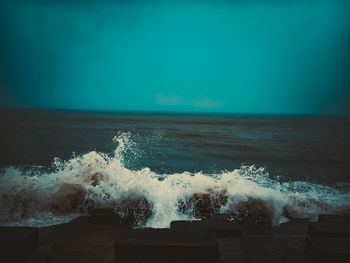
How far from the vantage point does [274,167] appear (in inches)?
452

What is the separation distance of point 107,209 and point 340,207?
419 centimetres

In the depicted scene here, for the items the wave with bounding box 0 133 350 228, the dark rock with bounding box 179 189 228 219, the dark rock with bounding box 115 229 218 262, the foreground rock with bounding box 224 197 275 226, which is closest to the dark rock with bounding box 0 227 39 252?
the dark rock with bounding box 115 229 218 262

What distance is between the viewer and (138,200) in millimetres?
4801

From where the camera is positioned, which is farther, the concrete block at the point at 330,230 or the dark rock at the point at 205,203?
the dark rock at the point at 205,203

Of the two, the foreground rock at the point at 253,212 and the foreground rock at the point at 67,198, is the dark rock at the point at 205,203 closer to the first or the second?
the foreground rock at the point at 253,212

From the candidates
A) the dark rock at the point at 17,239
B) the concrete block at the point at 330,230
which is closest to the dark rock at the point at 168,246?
the dark rock at the point at 17,239

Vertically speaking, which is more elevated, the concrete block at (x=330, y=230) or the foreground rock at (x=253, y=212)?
the concrete block at (x=330, y=230)

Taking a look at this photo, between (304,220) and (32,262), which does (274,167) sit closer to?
(304,220)

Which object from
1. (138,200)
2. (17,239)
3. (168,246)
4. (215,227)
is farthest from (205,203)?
(17,239)

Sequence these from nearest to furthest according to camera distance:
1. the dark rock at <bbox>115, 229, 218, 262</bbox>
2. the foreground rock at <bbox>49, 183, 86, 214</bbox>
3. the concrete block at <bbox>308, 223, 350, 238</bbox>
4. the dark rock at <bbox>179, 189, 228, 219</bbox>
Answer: the dark rock at <bbox>115, 229, 218, 262</bbox>, the concrete block at <bbox>308, 223, 350, 238</bbox>, the foreground rock at <bbox>49, 183, 86, 214</bbox>, the dark rock at <bbox>179, 189, 228, 219</bbox>

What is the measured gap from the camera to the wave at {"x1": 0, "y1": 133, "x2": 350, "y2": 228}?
4.37 m

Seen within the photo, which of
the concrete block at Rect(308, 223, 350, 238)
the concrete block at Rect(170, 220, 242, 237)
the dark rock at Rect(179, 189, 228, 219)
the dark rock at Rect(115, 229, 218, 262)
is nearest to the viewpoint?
the dark rock at Rect(115, 229, 218, 262)

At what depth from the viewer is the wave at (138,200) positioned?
4.37 meters

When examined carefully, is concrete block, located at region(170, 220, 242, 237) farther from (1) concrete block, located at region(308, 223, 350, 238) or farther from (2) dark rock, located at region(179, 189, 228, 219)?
(2) dark rock, located at region(179, 189, 228, 219)
